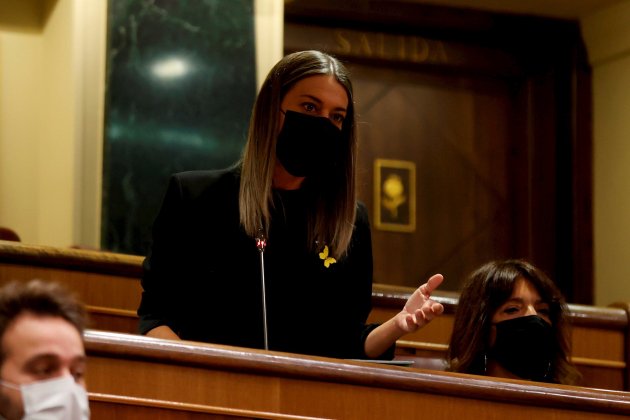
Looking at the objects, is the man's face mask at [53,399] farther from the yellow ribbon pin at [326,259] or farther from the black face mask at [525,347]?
the black face mask at [525,347]

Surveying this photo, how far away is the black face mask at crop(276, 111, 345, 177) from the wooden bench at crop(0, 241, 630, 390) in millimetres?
718

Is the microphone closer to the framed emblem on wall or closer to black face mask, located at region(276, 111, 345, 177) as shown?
black face mask, located at region(276, 111, 345, 177)

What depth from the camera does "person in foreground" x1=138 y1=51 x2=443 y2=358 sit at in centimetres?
222

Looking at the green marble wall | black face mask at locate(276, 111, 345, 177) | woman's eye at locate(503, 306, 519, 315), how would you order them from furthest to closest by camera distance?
the green marble wall → woman's eye at locate(503, 306, 519, 315) → black face mask at locate(276, 111, 345, 177)

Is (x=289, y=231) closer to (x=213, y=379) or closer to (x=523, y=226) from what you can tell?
(x=213, y=379)

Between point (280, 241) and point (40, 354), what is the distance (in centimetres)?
92

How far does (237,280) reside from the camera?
7.31 ft

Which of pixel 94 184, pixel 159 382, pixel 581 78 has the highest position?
pixel 581 78

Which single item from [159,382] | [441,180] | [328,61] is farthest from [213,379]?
[441,180]

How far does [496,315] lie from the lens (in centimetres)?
260

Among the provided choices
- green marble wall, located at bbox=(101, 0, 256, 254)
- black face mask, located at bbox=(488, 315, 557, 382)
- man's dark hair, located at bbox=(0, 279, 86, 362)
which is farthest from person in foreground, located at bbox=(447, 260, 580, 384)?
green marble wall, located at bbox=(101, 0, 256, 254)

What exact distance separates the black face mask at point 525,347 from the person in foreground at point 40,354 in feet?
4.11

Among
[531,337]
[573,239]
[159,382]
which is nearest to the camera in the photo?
[159,382]

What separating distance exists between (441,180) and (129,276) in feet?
8.14
